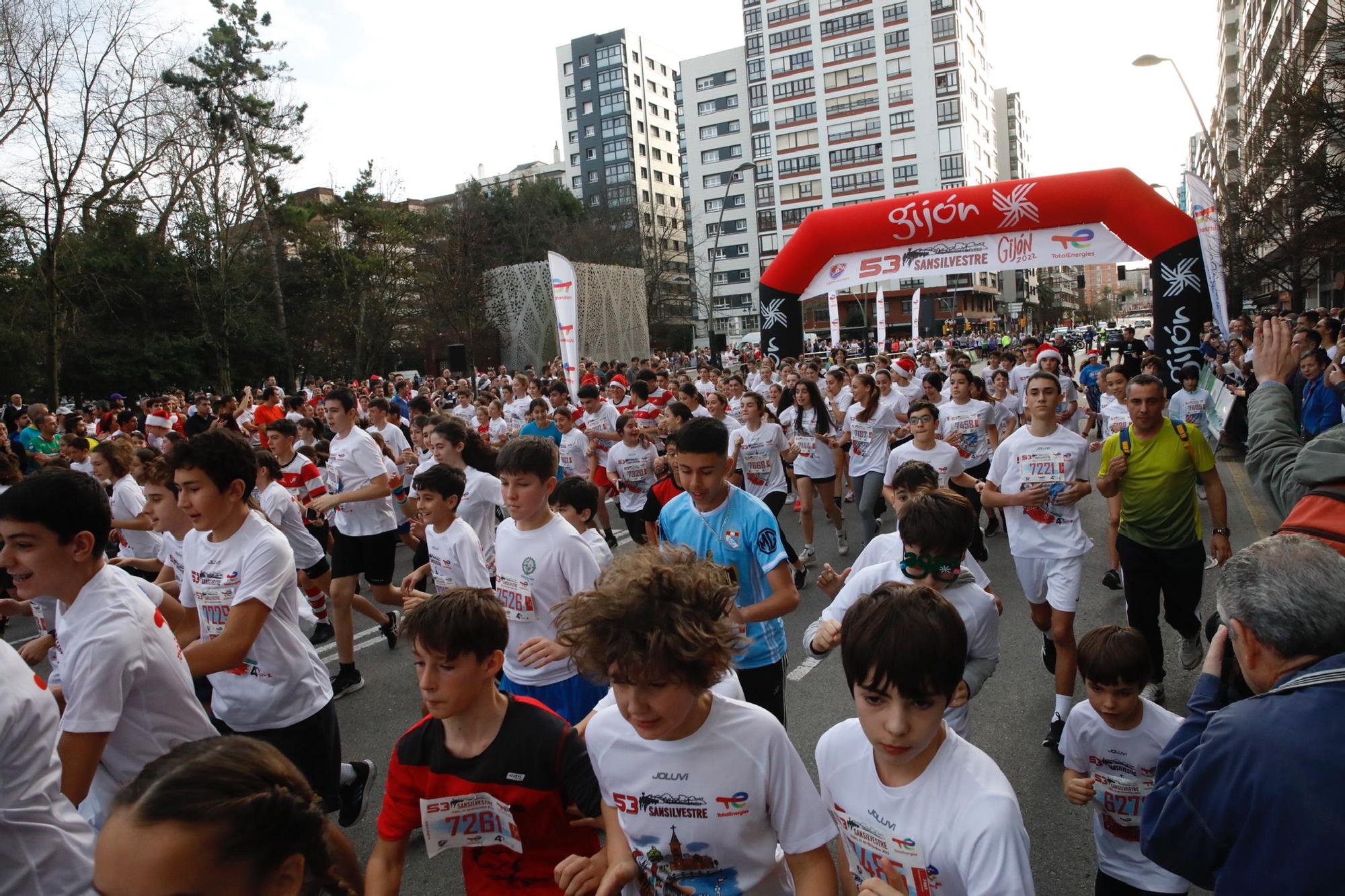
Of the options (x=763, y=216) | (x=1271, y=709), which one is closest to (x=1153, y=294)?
(x=1271, y=709)

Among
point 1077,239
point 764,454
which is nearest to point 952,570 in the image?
point 764,454

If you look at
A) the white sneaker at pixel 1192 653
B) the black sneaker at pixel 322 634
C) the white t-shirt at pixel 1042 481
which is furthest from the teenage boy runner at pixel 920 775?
the black sneaker at pixel 322 634

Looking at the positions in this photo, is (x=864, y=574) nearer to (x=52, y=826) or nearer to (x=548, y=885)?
(x=548, y=885)

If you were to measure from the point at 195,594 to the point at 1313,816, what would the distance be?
12.9ft

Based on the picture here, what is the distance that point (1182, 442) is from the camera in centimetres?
488

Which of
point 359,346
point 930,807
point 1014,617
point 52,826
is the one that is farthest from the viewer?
point 359,346

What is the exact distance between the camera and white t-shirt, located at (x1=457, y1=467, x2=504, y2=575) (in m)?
5.75

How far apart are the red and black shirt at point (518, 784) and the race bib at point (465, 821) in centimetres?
2

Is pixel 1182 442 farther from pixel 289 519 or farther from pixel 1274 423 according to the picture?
pixel 289 519

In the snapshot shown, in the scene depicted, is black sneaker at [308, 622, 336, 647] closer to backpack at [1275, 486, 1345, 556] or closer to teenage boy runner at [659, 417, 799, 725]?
teenage boy runner at [659, 417, 799, 725]

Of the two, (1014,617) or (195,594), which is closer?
(195,594)

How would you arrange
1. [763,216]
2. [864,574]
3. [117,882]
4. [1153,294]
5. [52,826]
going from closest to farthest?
[117,882] → [52,826] → [864,574] → [1153,294] → [763,216]

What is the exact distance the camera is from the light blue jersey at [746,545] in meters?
3.63

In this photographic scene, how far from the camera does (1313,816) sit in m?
1.52
